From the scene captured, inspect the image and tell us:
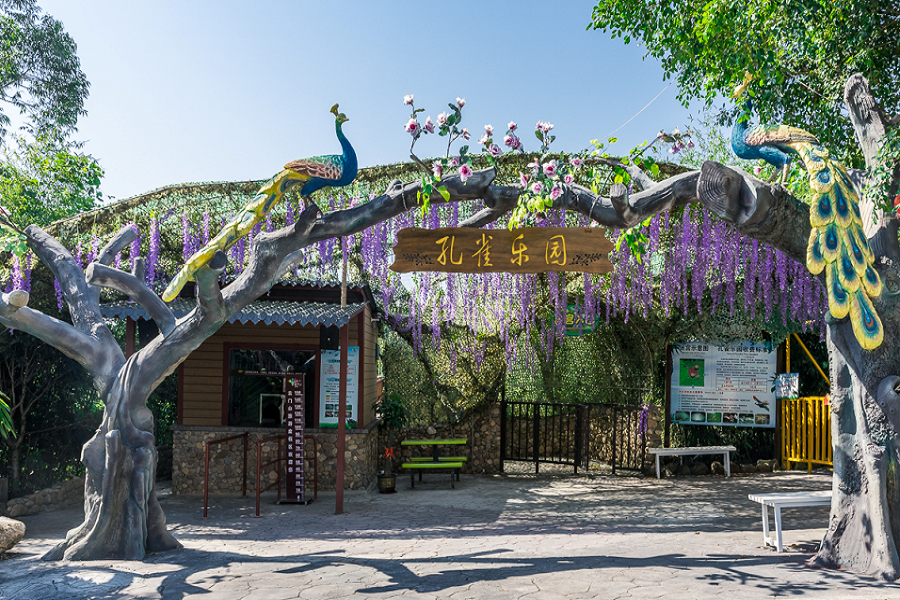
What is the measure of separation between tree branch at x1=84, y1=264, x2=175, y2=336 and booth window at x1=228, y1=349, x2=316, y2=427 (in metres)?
3.81

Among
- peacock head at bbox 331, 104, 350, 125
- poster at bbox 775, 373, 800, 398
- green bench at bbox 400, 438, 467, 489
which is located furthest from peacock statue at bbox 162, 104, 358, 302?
poster at bbox 775, 373, 800, 398

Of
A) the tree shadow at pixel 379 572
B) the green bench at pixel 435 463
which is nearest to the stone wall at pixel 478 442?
the green bench at pixel 435 463

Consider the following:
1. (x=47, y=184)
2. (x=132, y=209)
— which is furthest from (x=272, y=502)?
(x=47, y=184)

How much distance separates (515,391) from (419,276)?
13.6ft

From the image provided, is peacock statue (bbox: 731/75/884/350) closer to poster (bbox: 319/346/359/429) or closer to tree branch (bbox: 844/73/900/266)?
tree branch (bbox: 844/73/900/266)

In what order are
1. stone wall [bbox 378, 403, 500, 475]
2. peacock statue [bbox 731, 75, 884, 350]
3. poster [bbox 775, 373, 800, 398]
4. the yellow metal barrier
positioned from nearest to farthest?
peacock statue [bbox 731, 75, 884, 350] < the yellow metal barrier < poster [bbox 775, 373, 800, 398] < stone wall [bbox 378, 403, 500, 475]

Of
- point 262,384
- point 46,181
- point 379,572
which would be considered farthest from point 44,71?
point 379,572

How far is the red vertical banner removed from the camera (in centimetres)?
852

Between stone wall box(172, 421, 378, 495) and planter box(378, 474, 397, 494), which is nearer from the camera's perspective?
stone wall box(172, 421, 378, 495)

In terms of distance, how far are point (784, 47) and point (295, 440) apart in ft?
28.0

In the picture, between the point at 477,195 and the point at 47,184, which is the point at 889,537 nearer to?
the point at 477,195

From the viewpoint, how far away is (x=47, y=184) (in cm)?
1302

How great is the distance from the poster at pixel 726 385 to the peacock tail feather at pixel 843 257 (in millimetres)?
6113

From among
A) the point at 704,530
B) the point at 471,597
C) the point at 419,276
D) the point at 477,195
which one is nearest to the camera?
the point at 471,597
